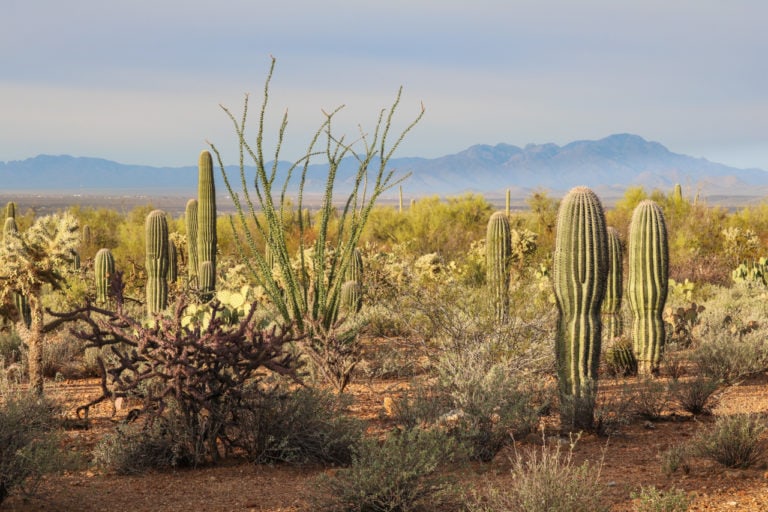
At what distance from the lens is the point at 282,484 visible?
20.8ft

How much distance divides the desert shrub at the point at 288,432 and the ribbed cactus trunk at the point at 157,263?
852cm

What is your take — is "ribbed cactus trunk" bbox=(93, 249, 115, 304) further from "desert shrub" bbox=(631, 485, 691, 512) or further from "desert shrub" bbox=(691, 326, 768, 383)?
"desert shrub" bbox=(631, 485, 691, 512)

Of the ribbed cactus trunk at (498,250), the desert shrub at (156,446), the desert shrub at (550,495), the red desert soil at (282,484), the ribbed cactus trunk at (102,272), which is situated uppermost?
the ribbed cactus trunk at (498,250)

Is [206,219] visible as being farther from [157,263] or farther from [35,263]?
[35,263]

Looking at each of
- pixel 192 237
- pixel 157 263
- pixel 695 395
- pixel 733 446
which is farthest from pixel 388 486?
pixel 192 237

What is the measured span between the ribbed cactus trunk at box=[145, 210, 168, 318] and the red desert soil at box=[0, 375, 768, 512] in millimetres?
7516

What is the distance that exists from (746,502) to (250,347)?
3.46 metres

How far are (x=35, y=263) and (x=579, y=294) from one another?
507 centimetres

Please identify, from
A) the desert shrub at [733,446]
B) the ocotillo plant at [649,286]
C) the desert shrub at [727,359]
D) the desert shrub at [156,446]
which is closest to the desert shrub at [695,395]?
the desert shrub at [727,359]

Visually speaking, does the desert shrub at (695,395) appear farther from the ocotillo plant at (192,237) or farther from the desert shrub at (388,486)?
the ocotillo plant at (192,237)

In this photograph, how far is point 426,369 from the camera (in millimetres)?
10938

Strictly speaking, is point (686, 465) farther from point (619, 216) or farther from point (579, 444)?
point (619, 216)

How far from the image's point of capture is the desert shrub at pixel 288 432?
6793mm

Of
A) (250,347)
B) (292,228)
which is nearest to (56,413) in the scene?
(250,347)
